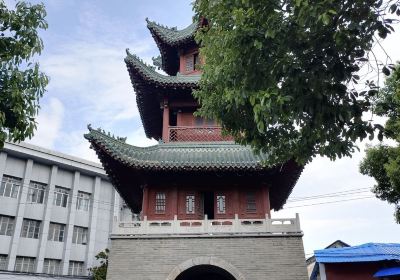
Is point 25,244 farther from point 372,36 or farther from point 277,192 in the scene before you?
point 372,36

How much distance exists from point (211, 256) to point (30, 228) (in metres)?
26.2

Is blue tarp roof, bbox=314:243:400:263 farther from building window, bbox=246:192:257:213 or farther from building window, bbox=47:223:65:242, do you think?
building window, bbox=47:223:65:242

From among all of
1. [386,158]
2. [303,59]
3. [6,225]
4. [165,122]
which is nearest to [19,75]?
[303,59]

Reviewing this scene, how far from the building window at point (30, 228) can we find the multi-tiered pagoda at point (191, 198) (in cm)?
2088

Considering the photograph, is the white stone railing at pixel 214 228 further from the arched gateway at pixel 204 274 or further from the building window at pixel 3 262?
the building window at pixel 3 262

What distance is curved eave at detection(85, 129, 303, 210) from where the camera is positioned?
13.3m

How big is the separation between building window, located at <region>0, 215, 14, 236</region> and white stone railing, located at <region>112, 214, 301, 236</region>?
2328 cm

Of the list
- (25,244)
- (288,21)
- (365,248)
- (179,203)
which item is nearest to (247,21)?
(288,21)

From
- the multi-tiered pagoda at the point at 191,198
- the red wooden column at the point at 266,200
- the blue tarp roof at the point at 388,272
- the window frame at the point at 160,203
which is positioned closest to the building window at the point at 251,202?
the multi-tiered pagoda at the point at 191,198

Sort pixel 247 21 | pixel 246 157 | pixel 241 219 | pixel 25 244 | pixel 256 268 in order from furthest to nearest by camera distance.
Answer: pixel 25 244, pixel 246 157, pixel 241 219, pixel 256 268, pixel 247 21

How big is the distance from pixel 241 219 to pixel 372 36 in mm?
8113

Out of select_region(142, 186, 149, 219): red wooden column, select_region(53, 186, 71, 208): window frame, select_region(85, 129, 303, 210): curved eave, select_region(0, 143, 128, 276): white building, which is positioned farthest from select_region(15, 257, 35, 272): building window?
select_region(142, 186, 149, 219): red wooden column

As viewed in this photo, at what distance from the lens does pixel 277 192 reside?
16.5 metres

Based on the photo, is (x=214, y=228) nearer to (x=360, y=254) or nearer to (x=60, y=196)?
(x=360, y=254)
